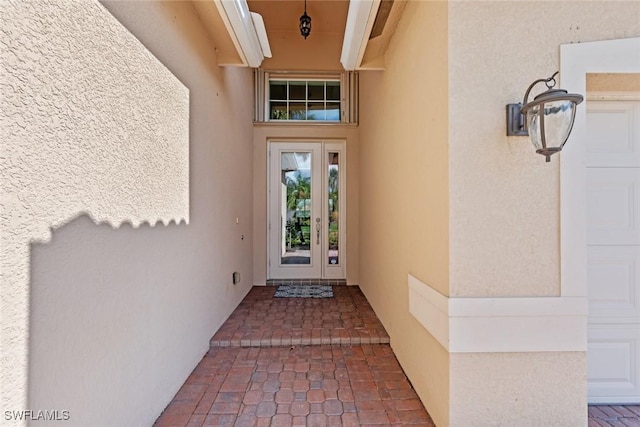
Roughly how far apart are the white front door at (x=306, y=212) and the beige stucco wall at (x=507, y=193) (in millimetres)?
3776

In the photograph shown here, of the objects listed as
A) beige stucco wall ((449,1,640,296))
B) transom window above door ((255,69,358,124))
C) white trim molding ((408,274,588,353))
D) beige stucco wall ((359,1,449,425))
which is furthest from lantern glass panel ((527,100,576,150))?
transom window above door ((255,69,358,124))

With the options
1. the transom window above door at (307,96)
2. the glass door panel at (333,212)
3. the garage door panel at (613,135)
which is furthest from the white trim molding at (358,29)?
the glass door panel at (333,212)

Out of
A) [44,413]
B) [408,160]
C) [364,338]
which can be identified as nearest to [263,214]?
[364,338]

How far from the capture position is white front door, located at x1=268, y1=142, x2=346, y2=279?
5.57m

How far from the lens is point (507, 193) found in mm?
1824

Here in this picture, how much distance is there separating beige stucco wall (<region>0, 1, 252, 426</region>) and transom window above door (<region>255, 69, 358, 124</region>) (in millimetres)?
2841

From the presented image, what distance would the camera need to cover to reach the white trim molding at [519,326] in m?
1.80

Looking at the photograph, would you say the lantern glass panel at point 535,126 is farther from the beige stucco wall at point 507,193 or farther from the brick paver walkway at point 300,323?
the brick paver walkway at point 300,323

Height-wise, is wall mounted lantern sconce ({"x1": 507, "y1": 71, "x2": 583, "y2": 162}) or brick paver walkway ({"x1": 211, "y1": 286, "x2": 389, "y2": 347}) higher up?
wall mounted lantern sconce ({"x1": 507, "y1": 71, "x2": 583, "y2": 162})

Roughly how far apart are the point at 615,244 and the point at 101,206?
10.7 ft

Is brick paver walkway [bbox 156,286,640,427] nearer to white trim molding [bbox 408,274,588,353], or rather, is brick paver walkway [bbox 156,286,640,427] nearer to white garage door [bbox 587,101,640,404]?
white garage door [bbox 587,101,640,404]

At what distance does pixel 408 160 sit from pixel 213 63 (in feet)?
7.45

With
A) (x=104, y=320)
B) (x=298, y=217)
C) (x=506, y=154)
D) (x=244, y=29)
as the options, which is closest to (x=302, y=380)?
(x=104, y=320)

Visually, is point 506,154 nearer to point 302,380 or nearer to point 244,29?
point 302,380
